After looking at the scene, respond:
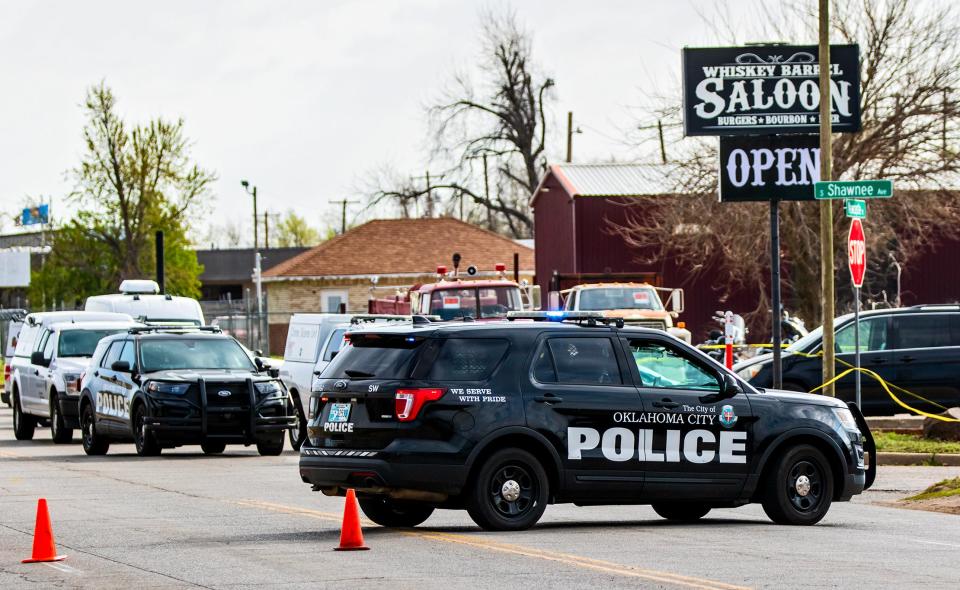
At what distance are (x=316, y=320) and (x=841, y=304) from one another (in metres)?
26.8

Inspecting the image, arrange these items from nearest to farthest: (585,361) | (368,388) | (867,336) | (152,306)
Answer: (368,388), (585,361), (867,336), (152,306)

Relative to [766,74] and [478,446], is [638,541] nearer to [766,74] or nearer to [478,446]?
[478,446]

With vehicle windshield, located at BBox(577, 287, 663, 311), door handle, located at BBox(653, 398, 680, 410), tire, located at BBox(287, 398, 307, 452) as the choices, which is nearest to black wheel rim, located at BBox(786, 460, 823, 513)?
door handle, located at BBox(653, 398, 680, 410)

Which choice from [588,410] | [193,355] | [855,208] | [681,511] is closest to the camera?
[588,410]

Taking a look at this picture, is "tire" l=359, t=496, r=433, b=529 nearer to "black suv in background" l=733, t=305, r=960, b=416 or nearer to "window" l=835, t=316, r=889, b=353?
"black suv in background" l=733, t=305, r=960, b=416

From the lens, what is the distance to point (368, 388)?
12.7 metres

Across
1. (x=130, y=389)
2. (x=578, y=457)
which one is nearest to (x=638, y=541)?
(x=578, y=457)

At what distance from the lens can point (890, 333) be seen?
2370 cm

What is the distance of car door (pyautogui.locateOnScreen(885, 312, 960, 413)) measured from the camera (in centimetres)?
A: 2331

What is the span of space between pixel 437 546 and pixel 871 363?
13.1 meters

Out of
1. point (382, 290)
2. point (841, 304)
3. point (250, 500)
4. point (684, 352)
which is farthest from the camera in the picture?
point (382, 290)

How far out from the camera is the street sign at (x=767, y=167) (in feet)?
76.5

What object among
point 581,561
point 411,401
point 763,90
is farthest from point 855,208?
point 581,561

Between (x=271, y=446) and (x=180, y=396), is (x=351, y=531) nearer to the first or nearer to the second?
(x=180, y=396)
